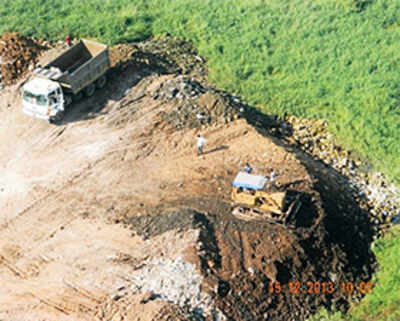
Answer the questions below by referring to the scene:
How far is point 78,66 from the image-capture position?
1193 inches

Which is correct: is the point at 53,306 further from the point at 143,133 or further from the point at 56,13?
the point at 56,13

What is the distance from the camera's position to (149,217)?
2248 cm

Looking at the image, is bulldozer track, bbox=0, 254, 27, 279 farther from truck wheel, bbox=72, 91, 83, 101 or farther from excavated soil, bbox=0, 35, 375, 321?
truck wheel, bbox=72, 91, 83, 101

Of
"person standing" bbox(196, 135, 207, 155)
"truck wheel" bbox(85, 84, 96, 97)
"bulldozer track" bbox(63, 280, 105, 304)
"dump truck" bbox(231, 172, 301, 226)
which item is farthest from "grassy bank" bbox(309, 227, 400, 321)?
"truck wheel" bbox(85, 84, 96, 97)

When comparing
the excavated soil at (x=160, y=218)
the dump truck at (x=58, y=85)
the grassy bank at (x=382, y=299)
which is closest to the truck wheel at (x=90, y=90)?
the dump truck at (x=58, y=85)

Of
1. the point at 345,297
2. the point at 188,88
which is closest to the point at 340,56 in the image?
the point at 188,88

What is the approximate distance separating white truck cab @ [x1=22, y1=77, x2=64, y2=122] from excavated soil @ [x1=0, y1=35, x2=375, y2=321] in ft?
2.30

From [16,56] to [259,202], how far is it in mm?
16570

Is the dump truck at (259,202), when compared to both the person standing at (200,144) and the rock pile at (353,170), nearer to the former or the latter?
the person standing at (200,144)

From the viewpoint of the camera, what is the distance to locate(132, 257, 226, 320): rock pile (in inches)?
757

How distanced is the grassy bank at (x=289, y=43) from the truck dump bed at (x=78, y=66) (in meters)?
3.37

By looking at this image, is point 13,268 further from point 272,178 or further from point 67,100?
point 272,178

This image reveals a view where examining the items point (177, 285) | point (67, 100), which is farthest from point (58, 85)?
point (177, 285)
